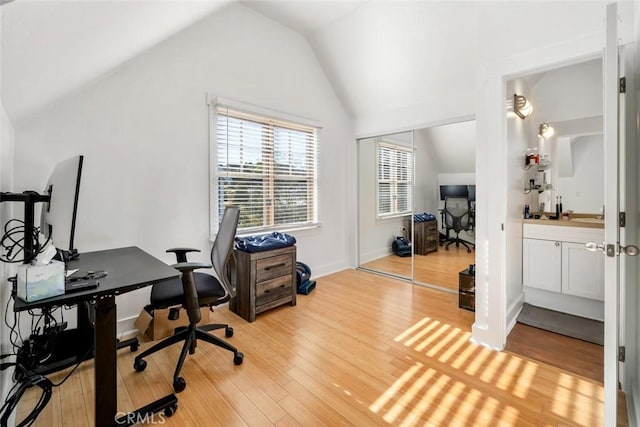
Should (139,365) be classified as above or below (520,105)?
below

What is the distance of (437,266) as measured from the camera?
394 centimetres

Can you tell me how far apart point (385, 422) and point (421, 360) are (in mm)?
665

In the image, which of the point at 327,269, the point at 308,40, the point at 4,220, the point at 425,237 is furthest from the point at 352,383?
the point at 308,40

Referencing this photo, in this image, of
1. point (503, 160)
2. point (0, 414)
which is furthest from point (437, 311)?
point (0, 414)

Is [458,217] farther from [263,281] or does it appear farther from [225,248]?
[225,248]

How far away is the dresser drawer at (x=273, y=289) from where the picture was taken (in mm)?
2703

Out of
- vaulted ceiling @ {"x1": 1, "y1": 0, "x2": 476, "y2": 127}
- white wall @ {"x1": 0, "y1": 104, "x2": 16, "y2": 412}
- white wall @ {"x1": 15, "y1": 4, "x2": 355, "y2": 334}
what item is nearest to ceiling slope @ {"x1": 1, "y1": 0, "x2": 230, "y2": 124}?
vaulted ceiling @ {"x1": 1, "y1": 0, "x2": 476, "y2": 127}

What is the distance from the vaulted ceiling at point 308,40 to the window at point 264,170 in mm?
946

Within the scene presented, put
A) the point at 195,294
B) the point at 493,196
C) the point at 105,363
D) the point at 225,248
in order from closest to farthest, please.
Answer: the point at 105,363 < the point at 195,294 < the point at 225,248 < the point at 493,196

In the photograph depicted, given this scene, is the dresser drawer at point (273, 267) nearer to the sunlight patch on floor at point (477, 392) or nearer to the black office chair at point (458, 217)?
the sunlight patch on floor at point (477, 392)

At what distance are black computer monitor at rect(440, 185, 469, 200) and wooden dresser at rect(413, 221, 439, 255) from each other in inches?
16.2

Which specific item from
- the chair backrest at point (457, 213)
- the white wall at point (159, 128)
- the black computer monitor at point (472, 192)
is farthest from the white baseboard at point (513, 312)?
the white wall at point (159, 128)

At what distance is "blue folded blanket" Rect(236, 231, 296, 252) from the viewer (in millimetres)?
2693

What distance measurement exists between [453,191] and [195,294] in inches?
128
